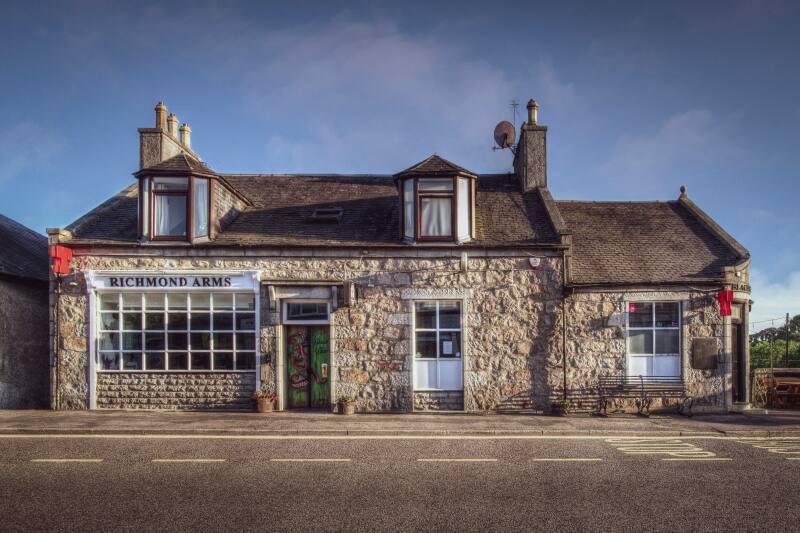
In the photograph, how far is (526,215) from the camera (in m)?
16.7

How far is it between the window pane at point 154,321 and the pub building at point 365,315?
0.04 metres

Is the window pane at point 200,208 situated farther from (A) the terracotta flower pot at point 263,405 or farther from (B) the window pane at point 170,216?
(A) the terracotta flower pot at point 263,405

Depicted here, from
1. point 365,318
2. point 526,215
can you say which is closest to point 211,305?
point 365,318

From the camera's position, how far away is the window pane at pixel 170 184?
15.1 m

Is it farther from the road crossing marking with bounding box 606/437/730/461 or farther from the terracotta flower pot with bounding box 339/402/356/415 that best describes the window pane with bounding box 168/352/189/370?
the road crossing marking with bounding box 606/437/730/461

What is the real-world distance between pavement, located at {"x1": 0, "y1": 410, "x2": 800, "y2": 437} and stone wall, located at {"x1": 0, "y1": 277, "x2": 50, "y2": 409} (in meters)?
1.53

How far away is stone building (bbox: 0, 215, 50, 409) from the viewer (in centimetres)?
1510

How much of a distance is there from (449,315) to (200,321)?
6565 mm

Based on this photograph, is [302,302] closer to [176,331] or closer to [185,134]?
[176,331]

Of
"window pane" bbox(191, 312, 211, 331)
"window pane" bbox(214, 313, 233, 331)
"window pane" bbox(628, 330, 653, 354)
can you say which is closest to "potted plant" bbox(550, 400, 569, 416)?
"window pane" bbox(628, 330, 653, 354)

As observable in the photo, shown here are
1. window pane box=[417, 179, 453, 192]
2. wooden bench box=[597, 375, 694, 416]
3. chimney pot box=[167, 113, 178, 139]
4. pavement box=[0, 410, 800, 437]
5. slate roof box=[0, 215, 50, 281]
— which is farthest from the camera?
chimney pot box=[167, 113, 178, 139]

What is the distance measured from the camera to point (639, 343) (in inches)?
604

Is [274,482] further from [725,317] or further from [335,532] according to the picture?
[725,317]

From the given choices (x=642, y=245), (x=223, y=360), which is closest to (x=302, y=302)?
(x=223, y=360)
